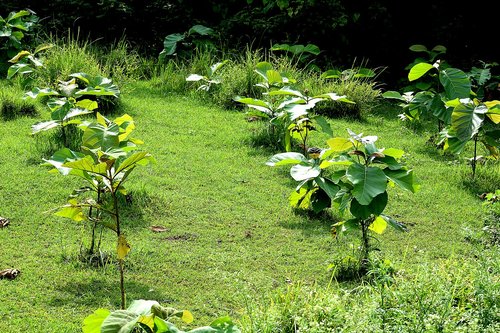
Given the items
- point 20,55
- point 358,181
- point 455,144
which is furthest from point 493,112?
point 20,55

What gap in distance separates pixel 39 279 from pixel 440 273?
2561 millimetres

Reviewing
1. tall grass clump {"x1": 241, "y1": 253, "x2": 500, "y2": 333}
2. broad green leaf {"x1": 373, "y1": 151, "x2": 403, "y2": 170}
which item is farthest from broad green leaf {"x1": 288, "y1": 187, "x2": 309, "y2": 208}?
tall grass clump {"x1": 241, "y1": 253, "x2": 500, "y2": 333}

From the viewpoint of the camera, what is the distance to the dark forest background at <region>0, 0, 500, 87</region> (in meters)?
11.6

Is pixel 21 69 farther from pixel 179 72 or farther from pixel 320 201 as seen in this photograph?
pixel 320 201

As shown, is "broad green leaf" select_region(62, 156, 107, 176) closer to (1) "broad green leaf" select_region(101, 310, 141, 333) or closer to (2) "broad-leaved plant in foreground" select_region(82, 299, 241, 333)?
(2) "broad-leaved plant in foreground" select_region(82, 299, 241, 333)

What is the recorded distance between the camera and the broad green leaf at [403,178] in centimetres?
520

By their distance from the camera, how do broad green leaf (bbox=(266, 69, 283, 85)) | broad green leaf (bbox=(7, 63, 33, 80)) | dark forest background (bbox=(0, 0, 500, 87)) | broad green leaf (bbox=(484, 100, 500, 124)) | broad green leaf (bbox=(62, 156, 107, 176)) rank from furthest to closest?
dark forest background (bbox=(0, 0, 500, 87)), broad green leaf (bbox=(7, 63, 33, 80)), broad green leaf (bbox=(266, 69, 283, 85)), broad green leaf (bbox=(484, 100, 500, 124)), broad green leaf (bbox=(62, 156, 107, 176))

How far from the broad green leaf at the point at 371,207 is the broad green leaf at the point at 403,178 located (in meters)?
0.13

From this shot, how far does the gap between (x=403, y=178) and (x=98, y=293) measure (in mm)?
2127

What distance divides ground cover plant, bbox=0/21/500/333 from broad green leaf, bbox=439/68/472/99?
2.25 ft

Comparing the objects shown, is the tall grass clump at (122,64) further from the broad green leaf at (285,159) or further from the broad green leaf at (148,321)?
the broad green leaf at (148,321)

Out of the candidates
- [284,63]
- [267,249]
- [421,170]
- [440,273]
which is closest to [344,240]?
[267,249]

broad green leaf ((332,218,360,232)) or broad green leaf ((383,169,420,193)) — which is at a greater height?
broad green leaf ((383,169,420,193))

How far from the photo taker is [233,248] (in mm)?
5777
